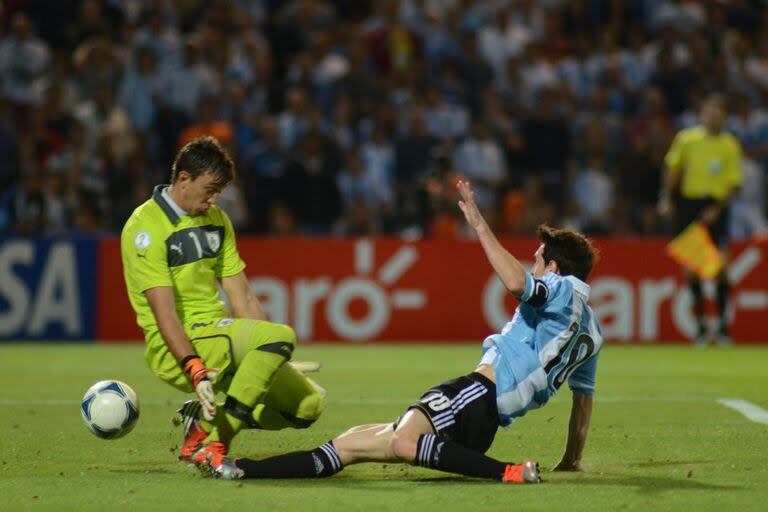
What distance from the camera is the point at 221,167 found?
6.31m

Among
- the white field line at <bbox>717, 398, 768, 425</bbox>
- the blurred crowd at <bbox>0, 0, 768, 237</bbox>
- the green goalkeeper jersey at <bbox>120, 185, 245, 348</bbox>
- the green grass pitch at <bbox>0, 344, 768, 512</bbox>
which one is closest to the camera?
the green grass pitch at <bbox>0, 344, 768, 512</bbox>

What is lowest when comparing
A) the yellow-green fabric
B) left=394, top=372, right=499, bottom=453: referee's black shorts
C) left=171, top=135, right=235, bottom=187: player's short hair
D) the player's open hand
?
left=394, top=372, right=499, bottom=453: referee's black shorts

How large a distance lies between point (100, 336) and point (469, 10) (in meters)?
7.22

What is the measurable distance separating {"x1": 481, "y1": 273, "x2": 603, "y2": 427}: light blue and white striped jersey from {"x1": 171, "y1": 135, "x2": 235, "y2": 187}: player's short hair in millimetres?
1573

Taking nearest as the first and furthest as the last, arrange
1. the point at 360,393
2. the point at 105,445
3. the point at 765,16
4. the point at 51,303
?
the point at 105,445 < the point at 360,393 < the point at 51,303 < the point at 765,16

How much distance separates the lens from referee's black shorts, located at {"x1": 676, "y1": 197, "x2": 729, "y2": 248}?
14.4 m

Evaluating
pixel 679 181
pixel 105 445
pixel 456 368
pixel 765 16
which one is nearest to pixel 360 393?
pixel 456 368

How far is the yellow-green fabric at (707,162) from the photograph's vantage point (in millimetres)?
14359

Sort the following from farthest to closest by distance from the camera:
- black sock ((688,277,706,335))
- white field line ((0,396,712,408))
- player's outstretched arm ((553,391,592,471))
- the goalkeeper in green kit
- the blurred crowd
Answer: the blurred crowd → black sock ((688,277,706,335)) → white field line ((0,396,712,408)) → player's outstretched arm ((553,391,592,471)) → the goalkeeper in green kit

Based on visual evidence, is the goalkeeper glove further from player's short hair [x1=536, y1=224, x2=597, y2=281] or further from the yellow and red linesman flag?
the yellow and red linesman flag

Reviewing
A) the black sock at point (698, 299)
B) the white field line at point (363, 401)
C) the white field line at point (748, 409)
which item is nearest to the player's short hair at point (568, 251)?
the white field line at point (748, 409)

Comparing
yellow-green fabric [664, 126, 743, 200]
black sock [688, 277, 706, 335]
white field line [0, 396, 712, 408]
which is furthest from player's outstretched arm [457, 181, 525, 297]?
yellow-green fabric [664, 126, 743, 200]

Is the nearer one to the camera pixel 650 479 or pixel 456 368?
pixel 650 479

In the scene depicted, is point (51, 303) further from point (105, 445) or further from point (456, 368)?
point (105, 445)
